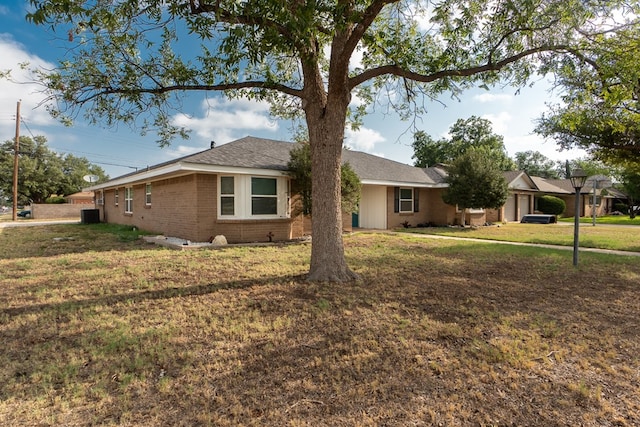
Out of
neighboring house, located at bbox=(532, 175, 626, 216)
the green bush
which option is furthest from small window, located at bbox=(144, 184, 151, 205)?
the green bush

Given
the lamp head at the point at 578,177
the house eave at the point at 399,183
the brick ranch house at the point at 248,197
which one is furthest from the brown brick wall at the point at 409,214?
the lamp head at the point at 578,177

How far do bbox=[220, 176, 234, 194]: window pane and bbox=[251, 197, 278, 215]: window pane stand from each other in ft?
2.80

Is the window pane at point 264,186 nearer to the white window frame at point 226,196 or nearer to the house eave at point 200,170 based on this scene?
the house eave at point 200,170

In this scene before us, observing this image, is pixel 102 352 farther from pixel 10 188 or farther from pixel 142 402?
pixel 10 188

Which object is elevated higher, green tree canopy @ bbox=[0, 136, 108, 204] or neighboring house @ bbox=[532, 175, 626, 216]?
green tree canopy @ bbox=[0, 136, 108, 204]

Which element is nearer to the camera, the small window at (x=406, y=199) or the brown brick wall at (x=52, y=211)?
the small window at (x=406, y=199)

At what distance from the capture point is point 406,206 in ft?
63.3

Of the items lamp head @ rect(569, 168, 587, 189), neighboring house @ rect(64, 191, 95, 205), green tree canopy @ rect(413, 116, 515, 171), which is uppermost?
green tree canopy @ rect(413, 116, 515, 171)

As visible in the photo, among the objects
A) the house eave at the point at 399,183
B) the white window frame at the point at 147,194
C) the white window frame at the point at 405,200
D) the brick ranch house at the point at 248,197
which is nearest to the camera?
the brick ranch house at the point at 248,197

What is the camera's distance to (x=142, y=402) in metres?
2.68

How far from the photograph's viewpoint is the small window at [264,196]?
12211 millimetres

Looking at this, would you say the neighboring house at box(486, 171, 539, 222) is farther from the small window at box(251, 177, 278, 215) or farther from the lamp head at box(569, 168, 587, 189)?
the small window at box(251, 177, 278, 215)

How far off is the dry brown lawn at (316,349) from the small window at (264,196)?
17.2 ft

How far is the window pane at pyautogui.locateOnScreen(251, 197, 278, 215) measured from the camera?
40.2 feet
